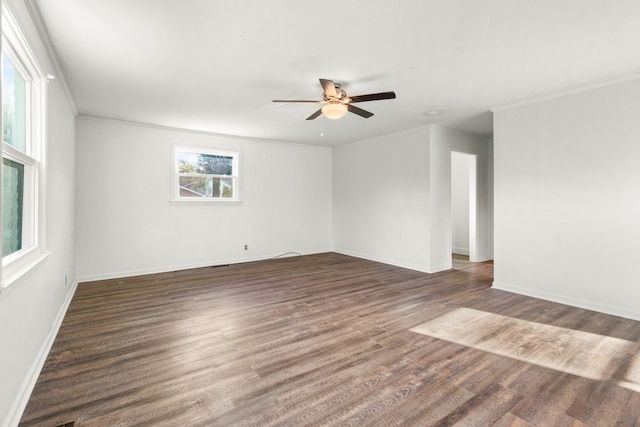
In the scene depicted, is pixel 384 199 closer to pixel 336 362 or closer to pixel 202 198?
pixel 202 198

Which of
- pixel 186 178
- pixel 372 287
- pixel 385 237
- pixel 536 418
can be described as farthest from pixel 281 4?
pixel 385 237

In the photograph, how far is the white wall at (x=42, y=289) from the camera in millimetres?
1625

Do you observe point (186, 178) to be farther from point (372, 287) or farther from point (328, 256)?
point (372, 287)

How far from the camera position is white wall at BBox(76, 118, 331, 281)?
15.3 feet

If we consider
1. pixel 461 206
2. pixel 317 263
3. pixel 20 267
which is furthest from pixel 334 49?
pixel 461 206

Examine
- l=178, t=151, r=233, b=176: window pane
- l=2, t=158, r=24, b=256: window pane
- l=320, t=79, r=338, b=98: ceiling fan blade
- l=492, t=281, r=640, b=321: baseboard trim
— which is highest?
l=320, t=79, r=338, b=98: ceiling fan blade

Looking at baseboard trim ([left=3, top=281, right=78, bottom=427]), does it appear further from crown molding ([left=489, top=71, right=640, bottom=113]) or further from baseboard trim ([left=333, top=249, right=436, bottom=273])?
crown molding ([left=489, top=71, right=640, bottom=113])

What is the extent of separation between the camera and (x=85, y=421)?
169cm

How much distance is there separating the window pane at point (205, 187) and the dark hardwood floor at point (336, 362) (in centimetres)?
208

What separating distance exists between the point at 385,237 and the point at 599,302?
318cm

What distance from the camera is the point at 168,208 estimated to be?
17.2 ft

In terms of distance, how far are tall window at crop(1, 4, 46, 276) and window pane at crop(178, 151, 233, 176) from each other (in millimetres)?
3106

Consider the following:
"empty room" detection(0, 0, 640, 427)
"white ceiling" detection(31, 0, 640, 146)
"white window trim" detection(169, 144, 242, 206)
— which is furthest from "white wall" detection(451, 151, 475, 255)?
"white window trim" detection(169, 144, 242, 206)

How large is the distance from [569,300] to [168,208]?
5887 millimetres
